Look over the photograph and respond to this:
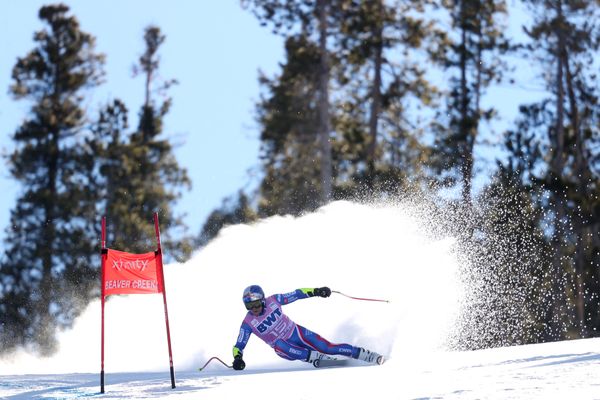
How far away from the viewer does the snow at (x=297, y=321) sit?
12492mm

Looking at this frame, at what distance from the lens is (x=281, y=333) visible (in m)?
15.5

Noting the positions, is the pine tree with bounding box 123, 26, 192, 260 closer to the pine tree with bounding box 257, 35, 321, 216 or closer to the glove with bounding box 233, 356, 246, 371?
the pine tree with bounding box 257, 35, 321, 216

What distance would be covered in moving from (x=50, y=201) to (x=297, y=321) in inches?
904

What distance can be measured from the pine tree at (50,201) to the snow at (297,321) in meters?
14.1

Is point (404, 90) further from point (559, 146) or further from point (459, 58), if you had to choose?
point (559, 146)

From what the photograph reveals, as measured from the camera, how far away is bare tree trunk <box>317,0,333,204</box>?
33681mm

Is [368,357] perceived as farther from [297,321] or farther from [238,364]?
[297,321]

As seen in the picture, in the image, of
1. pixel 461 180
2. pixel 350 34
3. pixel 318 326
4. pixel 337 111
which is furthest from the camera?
pixel 337 111

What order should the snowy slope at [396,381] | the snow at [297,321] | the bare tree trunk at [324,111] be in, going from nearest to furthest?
the snowy slope at [396,381] < the snow at [297,321] < the bare tree trunk at [324,111]

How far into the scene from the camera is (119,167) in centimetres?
4300

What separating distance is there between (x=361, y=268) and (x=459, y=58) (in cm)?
1947

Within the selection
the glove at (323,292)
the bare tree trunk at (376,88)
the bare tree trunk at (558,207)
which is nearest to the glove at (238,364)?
the glove at (323,292)

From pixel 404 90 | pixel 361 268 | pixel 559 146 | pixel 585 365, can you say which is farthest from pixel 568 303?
pixel 585 365

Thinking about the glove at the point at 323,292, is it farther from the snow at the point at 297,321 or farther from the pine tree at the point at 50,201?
the pine tree at the point at 50,201
